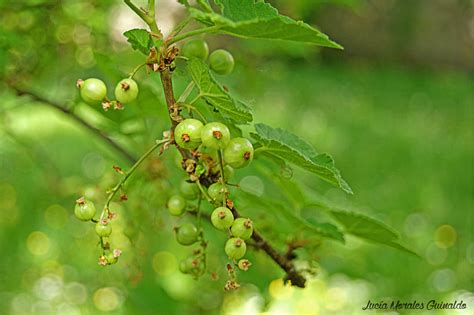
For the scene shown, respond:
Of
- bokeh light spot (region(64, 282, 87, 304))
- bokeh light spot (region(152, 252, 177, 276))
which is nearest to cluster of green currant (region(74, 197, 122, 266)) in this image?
bokeh light spot (region(152, 252, 177, 276))

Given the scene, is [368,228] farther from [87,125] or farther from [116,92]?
[87,125]

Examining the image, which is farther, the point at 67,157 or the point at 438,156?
the point at 438,156

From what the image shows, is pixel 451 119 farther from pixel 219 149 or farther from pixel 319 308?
pixel 219 149

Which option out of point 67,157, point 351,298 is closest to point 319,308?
point 351,298

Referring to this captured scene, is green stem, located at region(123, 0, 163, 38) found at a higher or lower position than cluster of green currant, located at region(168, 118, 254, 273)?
higher

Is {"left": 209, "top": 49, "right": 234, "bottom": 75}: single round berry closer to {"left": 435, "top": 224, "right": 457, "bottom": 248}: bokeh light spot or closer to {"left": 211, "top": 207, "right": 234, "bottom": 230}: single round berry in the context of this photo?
{"left": 211, "top": 207, "right": 234, "bottom": 230}: single round berry

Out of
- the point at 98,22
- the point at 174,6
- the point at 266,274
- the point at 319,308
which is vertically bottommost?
the point at 266,274

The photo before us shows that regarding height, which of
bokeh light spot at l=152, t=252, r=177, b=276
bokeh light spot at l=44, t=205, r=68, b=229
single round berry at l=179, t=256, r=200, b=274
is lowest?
single round berry at l=179, t=256, r=200, b=274
